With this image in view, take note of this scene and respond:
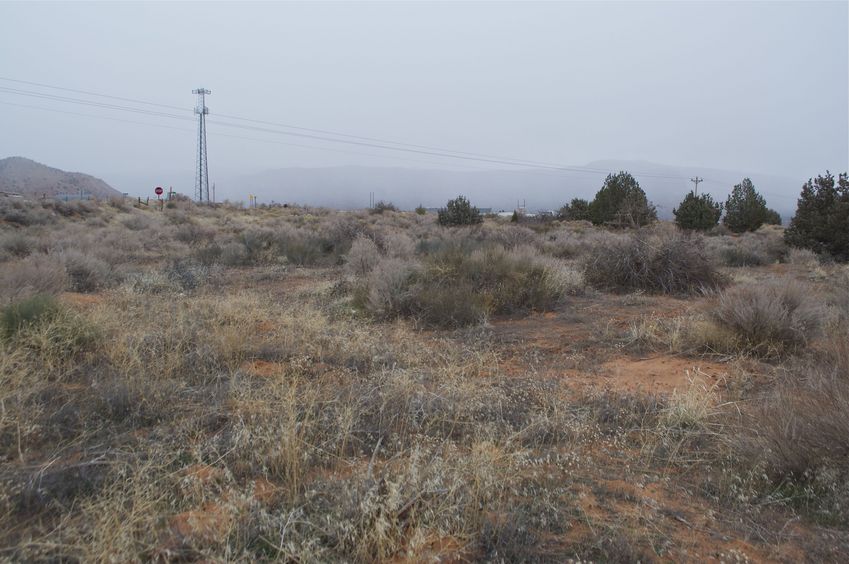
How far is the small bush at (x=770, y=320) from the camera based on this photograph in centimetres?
561

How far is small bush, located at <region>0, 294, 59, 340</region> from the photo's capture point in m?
4.77

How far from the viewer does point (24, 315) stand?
4.93 metres

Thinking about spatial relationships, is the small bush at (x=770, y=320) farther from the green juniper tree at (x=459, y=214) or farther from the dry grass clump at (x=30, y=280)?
the green juniper tree at (x=459, y=214)

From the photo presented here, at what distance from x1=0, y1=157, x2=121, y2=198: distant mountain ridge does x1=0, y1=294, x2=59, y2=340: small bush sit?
312 feet

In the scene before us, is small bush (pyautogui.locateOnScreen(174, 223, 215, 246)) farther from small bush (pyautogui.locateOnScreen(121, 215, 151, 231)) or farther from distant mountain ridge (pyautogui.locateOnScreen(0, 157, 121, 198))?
distant mountain ridge (pyautogui.locateOnScreen(0, 157, 121, 198))

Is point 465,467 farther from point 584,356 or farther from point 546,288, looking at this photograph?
point 546,288

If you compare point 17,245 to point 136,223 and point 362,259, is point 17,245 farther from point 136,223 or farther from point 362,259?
point 136,223

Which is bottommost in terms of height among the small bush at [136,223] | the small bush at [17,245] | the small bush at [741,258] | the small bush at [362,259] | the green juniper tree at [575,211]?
the small bush at [136,223]

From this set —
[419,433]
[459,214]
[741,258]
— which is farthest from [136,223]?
[741,258]

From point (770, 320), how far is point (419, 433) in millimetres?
4677

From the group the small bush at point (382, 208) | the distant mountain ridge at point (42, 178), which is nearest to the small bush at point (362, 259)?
the small bush at point (382, 208)

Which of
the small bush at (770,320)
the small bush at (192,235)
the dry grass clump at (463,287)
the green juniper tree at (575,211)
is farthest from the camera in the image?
the green juniper tree at (575,211)

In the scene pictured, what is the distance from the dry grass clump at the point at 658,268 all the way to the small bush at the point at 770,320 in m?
4.04

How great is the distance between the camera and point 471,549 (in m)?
2.26
